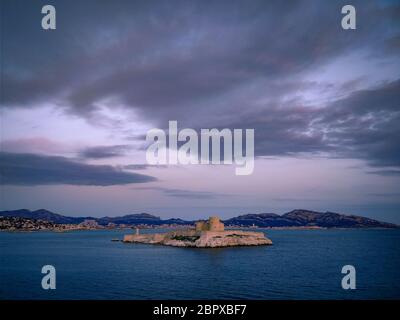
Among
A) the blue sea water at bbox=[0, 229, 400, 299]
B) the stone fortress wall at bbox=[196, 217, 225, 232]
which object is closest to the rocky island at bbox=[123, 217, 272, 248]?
the stone fortress wall at bbox=[196, 217, 225, 232]

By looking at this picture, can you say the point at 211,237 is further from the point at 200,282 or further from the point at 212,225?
the point at 200,282

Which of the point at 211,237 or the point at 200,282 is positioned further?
the point at 211,237

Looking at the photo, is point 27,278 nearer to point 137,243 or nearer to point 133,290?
point 133,290

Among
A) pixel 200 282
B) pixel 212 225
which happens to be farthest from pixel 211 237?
pixel 200 282

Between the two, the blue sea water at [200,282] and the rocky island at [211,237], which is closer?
the blue sea water at [200,282]

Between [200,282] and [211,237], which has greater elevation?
[200,282]

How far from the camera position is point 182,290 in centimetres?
4003

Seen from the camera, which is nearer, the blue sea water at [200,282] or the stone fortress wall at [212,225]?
the blue sea water at [200,282]

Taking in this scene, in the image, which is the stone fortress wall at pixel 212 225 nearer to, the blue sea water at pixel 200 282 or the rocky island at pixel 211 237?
the rocky island at pixel 211 237

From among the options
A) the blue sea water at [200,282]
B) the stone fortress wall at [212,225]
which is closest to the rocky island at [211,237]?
the stone fortress wall at [212,225]

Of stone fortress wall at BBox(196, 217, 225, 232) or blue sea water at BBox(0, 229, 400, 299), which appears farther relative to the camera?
stone fortress wall at BBox(196, 217, 225, 232)

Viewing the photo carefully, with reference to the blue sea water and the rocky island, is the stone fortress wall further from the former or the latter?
the blue sea water
